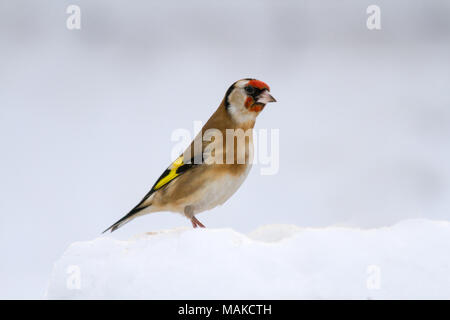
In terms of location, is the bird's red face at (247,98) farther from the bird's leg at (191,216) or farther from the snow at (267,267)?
the snow at (267,267)

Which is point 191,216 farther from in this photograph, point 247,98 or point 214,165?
point 247,98

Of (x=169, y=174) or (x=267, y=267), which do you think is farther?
(x=169, y=174)

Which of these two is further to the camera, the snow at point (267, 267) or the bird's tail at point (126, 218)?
the bird's tail at point (126, 218)

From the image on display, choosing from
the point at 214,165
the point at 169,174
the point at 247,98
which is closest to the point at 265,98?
the point at 247,98

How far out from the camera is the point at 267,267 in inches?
67.1

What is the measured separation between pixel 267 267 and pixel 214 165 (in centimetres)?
53

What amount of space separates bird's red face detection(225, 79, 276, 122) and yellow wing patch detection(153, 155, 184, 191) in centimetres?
27

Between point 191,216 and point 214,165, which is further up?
point 214,165

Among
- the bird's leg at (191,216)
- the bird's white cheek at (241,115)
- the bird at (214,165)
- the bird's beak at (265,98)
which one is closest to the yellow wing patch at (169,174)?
the bird at (214,165)

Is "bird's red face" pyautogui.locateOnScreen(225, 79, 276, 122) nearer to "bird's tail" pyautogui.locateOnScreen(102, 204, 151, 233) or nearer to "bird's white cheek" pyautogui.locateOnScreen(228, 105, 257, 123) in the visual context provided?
"bird's white cheek" pyautogui.locateOnScreen(228, 105, 257, 123)

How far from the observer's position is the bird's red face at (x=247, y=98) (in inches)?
85.8

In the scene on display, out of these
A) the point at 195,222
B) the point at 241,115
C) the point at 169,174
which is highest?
the point at 241,115

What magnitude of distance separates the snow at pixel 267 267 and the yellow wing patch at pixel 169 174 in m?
0.32

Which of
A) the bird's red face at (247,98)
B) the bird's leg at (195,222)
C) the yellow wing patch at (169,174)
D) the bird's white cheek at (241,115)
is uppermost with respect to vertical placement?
the bird's red face at (247,98)
